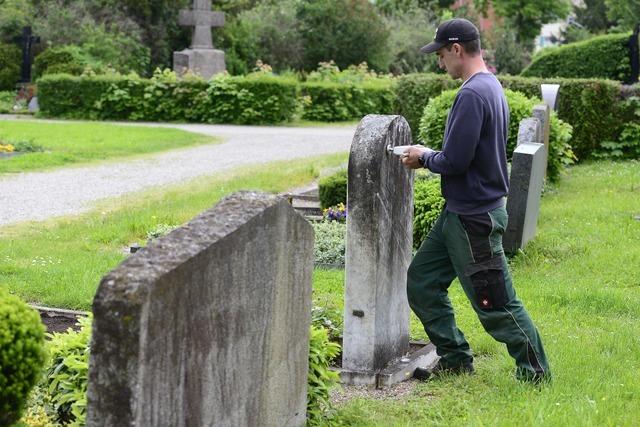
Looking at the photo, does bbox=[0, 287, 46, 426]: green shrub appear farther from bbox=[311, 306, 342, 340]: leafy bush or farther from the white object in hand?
bbox=[311, 306, 342, 340]: leafy bush

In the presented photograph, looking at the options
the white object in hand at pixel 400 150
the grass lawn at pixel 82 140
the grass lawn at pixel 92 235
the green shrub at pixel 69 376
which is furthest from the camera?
the grass lawn at pixel 82 140

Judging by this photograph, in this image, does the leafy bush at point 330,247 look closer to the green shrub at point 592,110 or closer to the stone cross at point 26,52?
the green shrub at point 592,110

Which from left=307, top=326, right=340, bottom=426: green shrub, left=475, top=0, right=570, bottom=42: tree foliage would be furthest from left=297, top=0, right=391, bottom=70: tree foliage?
left=307, top=326, right=340, bottom=426: green shrub

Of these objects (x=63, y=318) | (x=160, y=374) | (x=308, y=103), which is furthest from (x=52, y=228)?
(x=308, y=103)

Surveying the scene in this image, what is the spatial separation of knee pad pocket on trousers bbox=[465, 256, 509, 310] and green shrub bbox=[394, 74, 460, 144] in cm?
1265

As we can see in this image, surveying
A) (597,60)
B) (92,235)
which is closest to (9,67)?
(597,60)

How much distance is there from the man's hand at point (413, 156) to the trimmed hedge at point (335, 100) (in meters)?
21.8

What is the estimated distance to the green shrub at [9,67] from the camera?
31.3 metres

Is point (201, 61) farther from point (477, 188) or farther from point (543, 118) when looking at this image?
point (477, 188)

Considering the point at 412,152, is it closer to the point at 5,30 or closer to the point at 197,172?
the point at 197,172

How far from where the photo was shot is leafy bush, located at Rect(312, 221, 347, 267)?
947 cm

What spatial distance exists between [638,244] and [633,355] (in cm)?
411

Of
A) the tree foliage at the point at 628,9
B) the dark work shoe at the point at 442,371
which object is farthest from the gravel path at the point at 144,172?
the tree foliage at the point at 628,9

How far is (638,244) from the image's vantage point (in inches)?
400
